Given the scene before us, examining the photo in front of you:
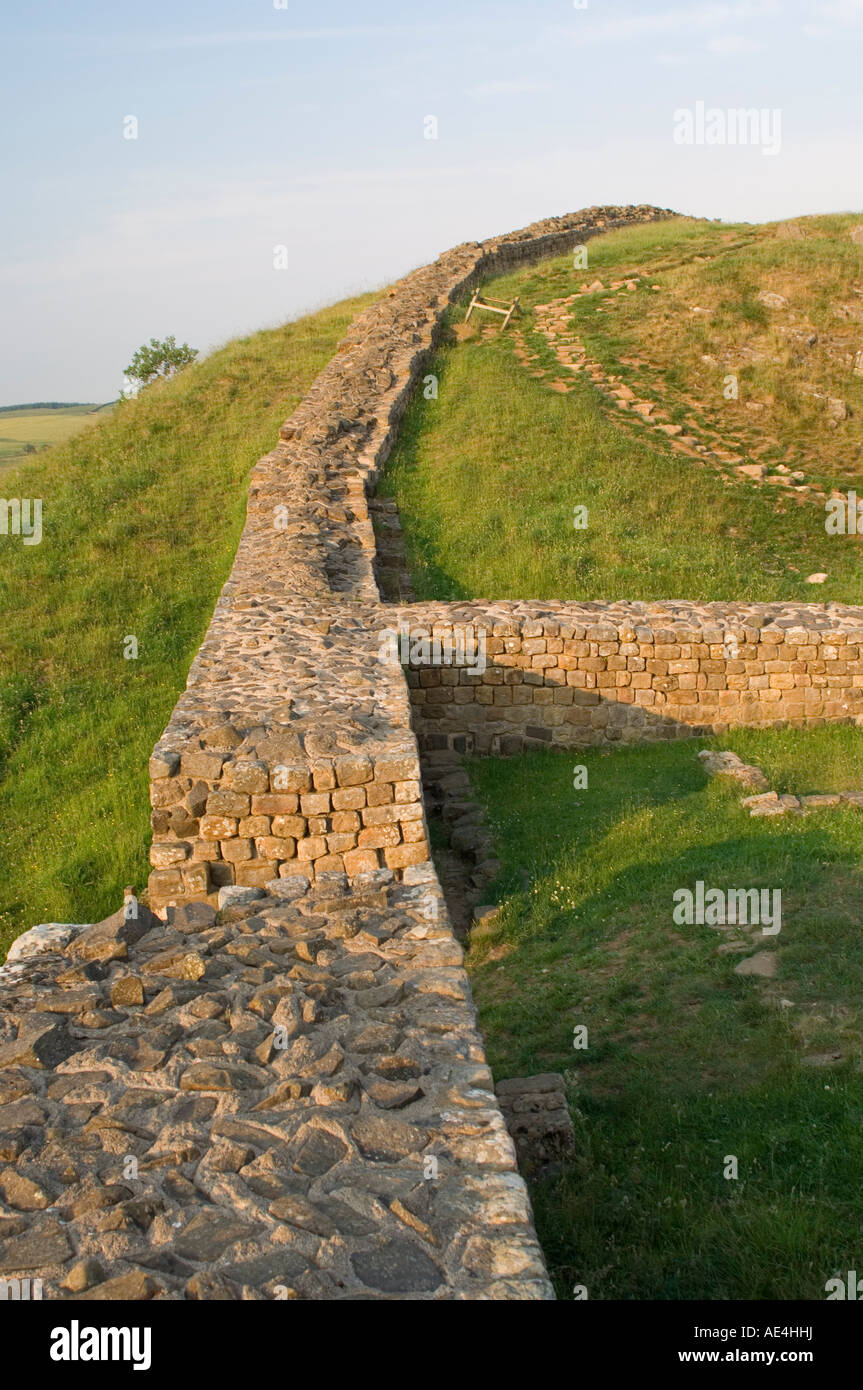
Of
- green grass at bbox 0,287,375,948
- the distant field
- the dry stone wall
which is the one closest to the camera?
the dry stone wall

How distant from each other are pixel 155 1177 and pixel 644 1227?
6.14 ft

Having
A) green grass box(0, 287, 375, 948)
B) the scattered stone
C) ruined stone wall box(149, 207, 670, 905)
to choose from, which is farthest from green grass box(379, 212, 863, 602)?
the scattered stone

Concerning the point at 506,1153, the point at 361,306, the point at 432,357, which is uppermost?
the point at 361,306

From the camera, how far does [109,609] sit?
11.9 meters

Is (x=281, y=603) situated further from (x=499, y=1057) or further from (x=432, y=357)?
(x=432, y=357)

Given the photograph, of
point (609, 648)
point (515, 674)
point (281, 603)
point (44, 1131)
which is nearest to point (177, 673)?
point (281, 603)

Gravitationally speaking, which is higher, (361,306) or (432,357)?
(361,306)

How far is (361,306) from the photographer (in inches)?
944

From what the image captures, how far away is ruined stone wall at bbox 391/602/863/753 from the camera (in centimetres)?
975

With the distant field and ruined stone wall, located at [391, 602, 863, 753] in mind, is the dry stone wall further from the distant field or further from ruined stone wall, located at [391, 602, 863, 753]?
the distant field

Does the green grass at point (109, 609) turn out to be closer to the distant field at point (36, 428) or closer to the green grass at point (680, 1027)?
the distant field at point (36, 428)

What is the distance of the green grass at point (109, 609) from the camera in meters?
8.31

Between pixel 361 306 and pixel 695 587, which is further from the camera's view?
pixel 361 306

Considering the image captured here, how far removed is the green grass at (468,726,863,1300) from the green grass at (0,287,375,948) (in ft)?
10.1
